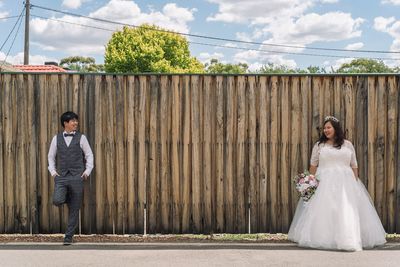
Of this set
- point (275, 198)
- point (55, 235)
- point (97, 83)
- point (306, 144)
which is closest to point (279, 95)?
point (306, 144)

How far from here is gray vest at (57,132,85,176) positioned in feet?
22.9

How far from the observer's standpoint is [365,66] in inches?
3199

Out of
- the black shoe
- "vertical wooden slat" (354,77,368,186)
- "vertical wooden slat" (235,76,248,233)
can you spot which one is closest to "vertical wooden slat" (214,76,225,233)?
"vertical wooden slat" (235,76,248,233)

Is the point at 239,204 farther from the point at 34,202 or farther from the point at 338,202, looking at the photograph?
the point at 34,202

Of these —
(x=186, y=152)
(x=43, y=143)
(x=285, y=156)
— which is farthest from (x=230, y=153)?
(x=43, y=143)

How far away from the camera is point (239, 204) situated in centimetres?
736

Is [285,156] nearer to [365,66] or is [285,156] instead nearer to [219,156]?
[219,156]

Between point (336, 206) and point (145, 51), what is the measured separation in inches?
1989

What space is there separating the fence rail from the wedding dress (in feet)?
1.08

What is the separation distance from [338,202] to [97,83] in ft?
11.0

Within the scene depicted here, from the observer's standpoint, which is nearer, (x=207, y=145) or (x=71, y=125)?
(x=71, y=125)

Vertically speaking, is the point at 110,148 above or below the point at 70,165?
above
